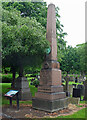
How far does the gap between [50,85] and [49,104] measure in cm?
99

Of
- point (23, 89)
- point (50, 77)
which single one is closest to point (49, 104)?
point (50, 77)

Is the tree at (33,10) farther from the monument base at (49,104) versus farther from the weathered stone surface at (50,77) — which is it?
the monument base at (49,104)

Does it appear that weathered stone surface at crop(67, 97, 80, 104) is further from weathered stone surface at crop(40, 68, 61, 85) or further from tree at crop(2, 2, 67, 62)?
tree at crop(2, 2, 67, 62)

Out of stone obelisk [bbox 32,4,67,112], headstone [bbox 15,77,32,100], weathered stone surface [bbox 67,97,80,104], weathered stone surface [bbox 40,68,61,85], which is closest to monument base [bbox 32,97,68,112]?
stone obelisk [bbox 32,4,67,112]

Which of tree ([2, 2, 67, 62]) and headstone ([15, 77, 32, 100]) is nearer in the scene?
headstone ([15, 77, 32, 100])

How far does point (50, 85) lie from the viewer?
7414 mm

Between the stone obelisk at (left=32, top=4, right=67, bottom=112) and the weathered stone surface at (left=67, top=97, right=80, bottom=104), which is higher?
the stone obelisk at (left=32, top=4, right=67, bottom=112)

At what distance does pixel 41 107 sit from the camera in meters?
7.20

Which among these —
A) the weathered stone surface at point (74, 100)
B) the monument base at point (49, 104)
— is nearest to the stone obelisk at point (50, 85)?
the monument base at point (49, 104)

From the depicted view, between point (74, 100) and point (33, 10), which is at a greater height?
point (33, 10)

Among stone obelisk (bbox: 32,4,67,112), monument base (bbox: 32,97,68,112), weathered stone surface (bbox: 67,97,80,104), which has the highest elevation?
stone obelisk (bbox: 32,4,67,112)

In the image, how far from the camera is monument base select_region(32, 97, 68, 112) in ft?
22.5

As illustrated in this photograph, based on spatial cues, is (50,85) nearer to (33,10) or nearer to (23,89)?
(23,89)

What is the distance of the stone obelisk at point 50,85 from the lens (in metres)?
7.09
